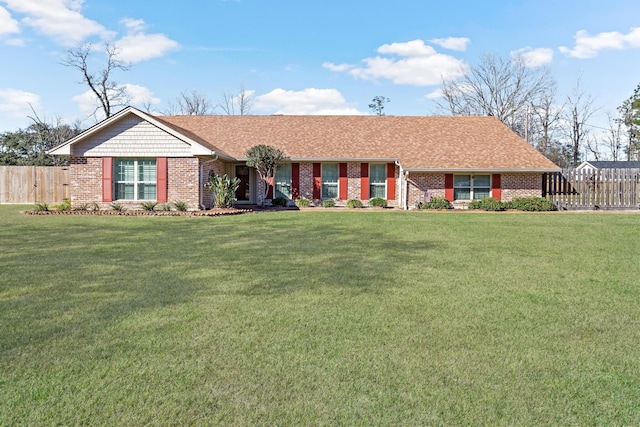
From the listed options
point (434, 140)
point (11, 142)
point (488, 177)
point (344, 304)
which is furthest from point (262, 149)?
point (11, 142)

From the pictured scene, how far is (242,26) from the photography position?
67.0 ft

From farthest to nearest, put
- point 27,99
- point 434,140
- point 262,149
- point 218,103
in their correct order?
1. point 218,103
2. point 27,99
3. point 434,140
4. point 262,149

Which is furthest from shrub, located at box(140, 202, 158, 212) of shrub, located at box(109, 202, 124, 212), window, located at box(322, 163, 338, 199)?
window, located at box(322, 163, 338, 199)

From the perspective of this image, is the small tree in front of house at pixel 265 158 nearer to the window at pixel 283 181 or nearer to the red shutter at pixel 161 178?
the window at pixel 283 181

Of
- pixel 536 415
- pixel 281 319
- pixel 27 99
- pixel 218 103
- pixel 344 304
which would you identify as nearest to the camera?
pixel 536 415

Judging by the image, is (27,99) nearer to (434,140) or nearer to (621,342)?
(434,140)

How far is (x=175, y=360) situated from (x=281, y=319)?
3.90 ft

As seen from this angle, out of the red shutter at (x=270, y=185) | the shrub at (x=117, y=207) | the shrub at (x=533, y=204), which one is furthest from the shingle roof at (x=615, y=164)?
the shrub at (x=117, y=207)

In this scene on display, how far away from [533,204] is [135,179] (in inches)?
692

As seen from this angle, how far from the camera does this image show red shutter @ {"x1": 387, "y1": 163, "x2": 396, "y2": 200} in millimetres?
21922

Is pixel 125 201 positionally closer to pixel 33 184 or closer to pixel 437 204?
pixel 33 184

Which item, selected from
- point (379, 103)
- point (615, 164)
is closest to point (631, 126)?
point (615, 164)

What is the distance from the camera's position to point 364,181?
21.8 meters

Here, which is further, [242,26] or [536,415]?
[242,26]
